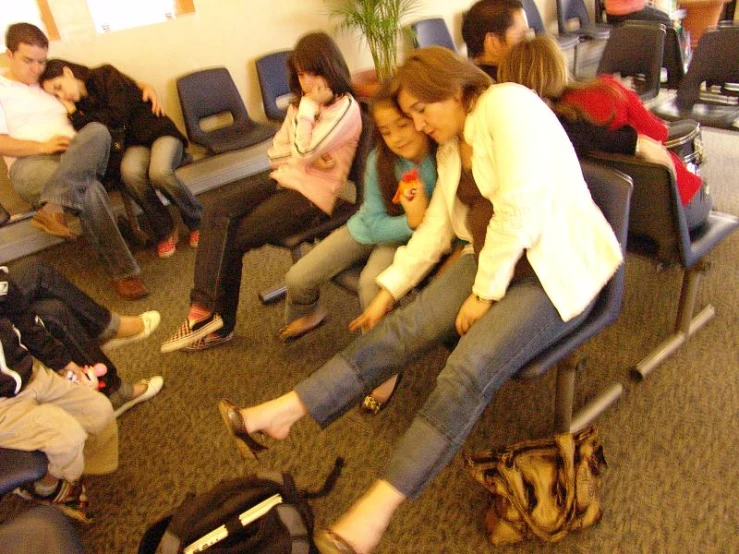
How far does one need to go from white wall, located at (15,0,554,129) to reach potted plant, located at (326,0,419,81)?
0.31ft

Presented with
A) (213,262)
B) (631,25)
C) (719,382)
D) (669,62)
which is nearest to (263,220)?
(213,262)

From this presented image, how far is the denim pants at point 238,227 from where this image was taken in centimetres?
193

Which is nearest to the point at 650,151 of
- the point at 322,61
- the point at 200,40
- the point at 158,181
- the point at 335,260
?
the point at 335,260

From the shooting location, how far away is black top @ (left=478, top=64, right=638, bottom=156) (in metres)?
1.47

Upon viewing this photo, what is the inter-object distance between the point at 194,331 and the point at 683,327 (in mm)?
1709

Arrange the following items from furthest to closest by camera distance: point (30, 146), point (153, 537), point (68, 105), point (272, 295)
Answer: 1. point (68, 105)
2. point (30, 146)
3. point (272, 295)
4. point (153, 537)

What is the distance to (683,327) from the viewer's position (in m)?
1.82

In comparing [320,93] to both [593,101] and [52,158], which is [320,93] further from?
[52,158]

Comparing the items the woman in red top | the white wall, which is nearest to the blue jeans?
the white wall

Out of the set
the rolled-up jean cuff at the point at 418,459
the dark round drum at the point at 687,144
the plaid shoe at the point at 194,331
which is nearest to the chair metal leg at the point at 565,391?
the rolled-up jean cuff at the point at 418,459

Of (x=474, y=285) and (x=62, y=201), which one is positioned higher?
(x=474, y=285)

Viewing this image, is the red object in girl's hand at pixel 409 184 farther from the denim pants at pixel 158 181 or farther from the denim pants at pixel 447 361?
the denim pants at pixel 158 181

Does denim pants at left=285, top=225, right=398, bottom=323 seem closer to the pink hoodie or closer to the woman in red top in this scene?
the pink hoodie

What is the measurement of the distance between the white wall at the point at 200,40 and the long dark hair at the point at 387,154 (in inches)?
94.0
